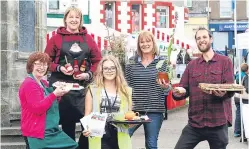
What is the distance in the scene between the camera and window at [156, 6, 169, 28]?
77.9ft

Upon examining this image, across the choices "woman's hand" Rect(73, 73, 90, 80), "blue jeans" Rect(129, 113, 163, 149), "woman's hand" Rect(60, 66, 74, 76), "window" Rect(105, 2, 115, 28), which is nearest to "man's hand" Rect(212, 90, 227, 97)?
"blue jeans" Rect(129, 113, 163, 149)

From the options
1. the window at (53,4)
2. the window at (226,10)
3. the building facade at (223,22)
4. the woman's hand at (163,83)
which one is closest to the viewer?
the woman's hand at (163,83)

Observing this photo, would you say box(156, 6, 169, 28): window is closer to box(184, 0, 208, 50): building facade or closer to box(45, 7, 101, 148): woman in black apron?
box(184, 0, 208, 50): building facade

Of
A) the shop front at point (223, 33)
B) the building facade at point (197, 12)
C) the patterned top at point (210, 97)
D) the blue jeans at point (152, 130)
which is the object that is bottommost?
the blue jeans at point (152, 130)

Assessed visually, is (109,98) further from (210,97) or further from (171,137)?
(171,137)

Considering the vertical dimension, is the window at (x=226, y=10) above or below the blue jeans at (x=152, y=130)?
above

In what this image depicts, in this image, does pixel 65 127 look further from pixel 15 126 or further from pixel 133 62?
pixel 15 126

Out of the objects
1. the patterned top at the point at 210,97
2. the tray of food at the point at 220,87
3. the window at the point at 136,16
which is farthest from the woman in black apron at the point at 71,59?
the window at the point at 136,16

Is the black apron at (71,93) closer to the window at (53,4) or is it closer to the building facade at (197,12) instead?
the window at (53,4)

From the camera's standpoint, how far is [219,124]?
4984 mm

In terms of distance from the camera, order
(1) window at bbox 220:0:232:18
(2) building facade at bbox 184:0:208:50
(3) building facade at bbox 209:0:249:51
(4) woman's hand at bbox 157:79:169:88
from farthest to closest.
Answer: (1) window at bbox 220:0:232:18 < (3) building facade at bbox 209:0:249:51 < (2) building facade at bbox 184:0:208:50 < (4) woman's hand at bbox 157:79:169:88

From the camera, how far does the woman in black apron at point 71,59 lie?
5.43 meters

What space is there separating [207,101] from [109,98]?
987 millimetres

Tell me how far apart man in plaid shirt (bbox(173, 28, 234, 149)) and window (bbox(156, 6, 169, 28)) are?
18.5 m
